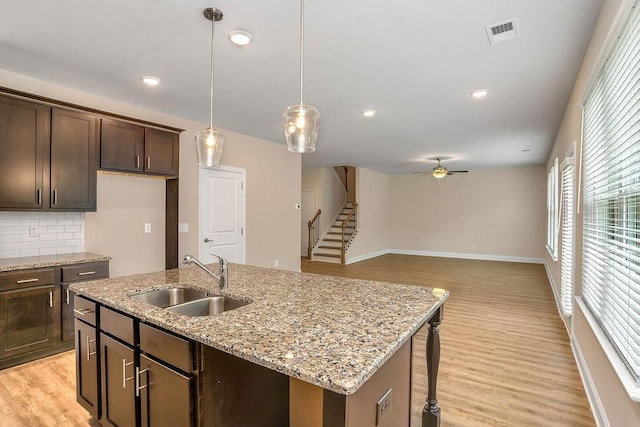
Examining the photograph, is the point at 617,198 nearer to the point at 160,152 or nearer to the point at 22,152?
the point at 160,152

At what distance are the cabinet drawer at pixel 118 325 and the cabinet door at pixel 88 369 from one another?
0.17 m

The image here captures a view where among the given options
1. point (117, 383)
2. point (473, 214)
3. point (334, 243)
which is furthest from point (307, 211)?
point (117, 383)

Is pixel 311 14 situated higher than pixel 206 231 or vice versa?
pixel 311 14

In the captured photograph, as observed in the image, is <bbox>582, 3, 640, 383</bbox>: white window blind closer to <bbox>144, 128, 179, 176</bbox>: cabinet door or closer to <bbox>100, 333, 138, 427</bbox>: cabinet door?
<bbox>100, 333, 138, 427</bbox>: cabinet door

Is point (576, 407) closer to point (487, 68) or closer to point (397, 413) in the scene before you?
point (397, 413)

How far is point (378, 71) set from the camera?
3020 mm

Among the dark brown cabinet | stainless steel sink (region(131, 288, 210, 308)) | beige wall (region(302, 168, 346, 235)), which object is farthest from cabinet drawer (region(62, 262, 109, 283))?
beige wall (region(302, 168, 346, 235))

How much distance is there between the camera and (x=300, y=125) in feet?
6.52

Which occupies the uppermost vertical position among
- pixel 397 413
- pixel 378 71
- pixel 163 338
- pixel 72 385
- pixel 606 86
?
pixel 378 71

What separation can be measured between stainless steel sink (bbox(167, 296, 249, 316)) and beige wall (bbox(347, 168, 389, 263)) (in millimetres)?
7005

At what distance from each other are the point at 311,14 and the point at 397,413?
236cm

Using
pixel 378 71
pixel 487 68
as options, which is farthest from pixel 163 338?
pixel 487 68

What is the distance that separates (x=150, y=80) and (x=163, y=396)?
2.92 meters

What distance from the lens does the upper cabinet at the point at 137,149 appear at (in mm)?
3537
